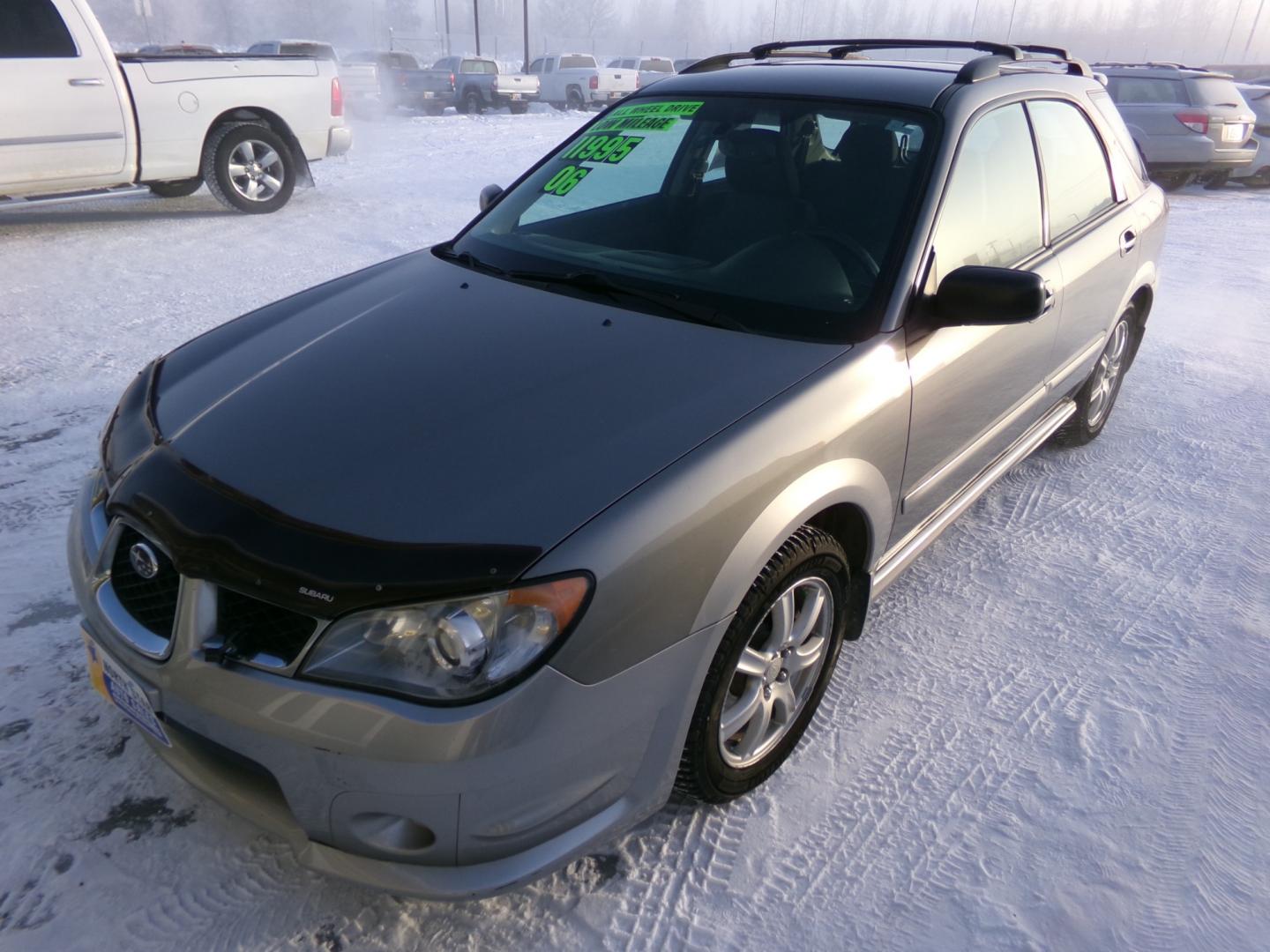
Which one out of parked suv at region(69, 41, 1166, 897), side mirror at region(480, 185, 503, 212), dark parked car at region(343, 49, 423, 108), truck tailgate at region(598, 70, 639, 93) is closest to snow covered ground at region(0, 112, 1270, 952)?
parked suv at region(69, 41, 1166, 897)

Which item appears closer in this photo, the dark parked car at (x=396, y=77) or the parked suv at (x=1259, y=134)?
the parked suv at (x=1259, y=134)

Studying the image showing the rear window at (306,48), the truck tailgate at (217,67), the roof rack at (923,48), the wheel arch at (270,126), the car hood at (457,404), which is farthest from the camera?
the rear window at (306,48)

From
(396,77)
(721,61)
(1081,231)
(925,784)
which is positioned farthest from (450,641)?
(396,77)

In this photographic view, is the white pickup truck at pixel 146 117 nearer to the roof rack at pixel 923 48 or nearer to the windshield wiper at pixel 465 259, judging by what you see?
the windshield wiper at pixel 465 259

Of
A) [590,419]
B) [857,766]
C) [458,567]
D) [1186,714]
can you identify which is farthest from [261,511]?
[1186,714]

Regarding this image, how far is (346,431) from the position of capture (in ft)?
6.61

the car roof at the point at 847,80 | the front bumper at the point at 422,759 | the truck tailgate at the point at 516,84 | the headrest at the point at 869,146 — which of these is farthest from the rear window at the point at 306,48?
the front bumper at the point at 422,759

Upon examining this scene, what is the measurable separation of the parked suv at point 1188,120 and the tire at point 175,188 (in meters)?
10.7

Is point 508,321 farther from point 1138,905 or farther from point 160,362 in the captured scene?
point 1138,905

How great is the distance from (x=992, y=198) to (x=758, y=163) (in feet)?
2.40

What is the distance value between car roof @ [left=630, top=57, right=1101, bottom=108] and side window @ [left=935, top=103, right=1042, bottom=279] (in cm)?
15

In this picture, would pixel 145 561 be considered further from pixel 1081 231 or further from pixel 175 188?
pixel 175 188

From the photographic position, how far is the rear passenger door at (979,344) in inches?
100

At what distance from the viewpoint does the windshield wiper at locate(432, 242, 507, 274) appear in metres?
2.84
